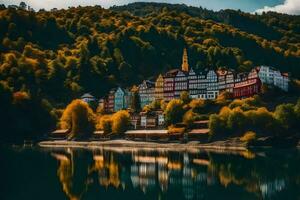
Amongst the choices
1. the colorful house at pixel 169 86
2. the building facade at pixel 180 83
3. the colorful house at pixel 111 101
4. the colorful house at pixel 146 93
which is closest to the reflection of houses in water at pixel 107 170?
the building facade at pixel 180 83

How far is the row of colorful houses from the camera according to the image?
447 feet

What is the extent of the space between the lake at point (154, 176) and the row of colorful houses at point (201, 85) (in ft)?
156

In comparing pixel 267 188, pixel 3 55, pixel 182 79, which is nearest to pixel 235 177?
pixel 267 188

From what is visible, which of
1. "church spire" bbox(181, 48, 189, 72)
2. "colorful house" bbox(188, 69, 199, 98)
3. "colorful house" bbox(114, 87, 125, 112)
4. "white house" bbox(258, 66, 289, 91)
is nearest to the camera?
"white house" bbox(258, 66, 289, 91)

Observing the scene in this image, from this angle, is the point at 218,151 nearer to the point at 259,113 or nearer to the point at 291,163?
the point at 259,113

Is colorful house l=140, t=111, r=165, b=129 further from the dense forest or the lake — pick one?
the lake

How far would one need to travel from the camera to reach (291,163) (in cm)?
7425

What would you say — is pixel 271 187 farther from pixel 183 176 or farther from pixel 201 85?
pixel 201 85

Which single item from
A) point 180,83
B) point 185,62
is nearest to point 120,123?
point 180,83

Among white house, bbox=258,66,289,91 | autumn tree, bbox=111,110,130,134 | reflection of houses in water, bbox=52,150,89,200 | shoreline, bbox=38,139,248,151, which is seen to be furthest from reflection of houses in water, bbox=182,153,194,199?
white house, bbox=258,66,289,91

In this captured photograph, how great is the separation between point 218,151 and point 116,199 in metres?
51.4

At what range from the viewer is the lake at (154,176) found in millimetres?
51312

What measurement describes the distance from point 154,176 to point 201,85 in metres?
88.9

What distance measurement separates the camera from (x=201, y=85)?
151875mm
